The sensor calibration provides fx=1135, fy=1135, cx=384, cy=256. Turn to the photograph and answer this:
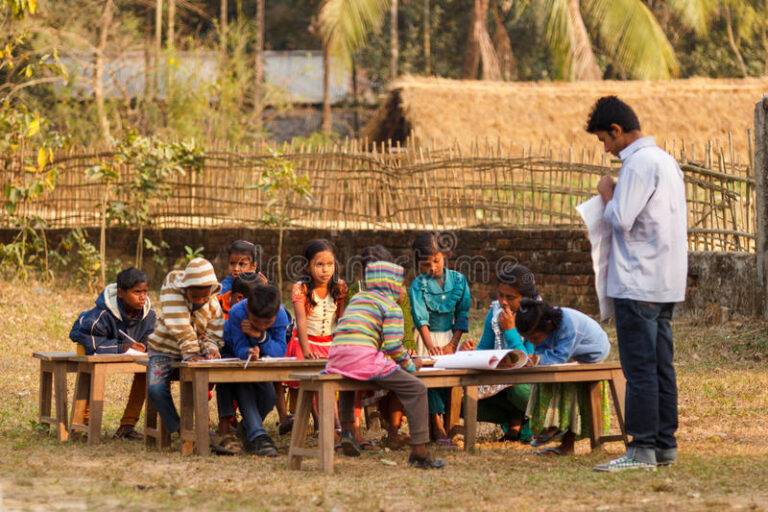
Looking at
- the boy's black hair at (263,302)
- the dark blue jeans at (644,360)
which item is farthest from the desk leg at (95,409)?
the dark blue jeans at (644,360)

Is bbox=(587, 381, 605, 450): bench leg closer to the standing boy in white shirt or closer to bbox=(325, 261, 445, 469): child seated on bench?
the standing boy in white shirt

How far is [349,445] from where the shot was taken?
20.8ft

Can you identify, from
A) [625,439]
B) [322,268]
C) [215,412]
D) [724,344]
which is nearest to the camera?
[625,439]

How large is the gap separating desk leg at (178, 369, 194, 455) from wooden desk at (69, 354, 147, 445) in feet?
1.25

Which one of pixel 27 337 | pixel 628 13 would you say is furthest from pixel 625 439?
pixel 628 13

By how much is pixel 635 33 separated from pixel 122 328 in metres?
16.7

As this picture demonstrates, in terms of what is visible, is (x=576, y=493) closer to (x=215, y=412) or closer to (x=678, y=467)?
(x=678, y=467)

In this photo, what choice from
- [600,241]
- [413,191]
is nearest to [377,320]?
[600,241]

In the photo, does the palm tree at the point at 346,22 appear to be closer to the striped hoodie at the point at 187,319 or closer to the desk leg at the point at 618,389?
the striped hoodie at the point at 187,319

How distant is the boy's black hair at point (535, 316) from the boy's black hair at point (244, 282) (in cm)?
186

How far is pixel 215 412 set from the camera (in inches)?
318

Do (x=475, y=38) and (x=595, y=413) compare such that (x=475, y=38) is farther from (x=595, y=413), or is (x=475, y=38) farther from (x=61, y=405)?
(x=595, y=413)

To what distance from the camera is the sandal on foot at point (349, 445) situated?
20.7 ft

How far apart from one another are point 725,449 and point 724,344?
3.84 metres
